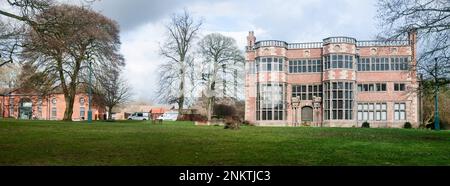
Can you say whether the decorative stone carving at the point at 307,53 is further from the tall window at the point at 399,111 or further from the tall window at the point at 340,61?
the tall window at the point at 399,111

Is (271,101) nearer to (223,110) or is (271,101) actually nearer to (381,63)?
(381,63)

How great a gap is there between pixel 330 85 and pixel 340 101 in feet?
6.37

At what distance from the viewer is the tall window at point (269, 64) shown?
1866 inches

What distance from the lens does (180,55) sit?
5138cm

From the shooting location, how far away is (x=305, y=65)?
4866 centimetres

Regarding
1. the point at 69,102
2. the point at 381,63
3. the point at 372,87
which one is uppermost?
the point at 381,63

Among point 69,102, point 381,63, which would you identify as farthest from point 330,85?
point 69,102

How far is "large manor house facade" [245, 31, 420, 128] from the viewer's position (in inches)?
1807

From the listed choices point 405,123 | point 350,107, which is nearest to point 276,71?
point 350,107

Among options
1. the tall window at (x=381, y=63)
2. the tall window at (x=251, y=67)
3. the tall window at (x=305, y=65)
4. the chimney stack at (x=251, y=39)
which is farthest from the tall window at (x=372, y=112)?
the chimney stack at (x=251, y=39)

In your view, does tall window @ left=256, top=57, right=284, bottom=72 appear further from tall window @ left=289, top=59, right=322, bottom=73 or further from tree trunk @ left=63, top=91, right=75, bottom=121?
tree trunk @ left=63, top=91, right=75, bottom=121

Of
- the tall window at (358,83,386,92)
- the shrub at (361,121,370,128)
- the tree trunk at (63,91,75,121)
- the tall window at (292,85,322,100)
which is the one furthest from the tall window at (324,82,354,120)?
the tree trunk at (63,91,75,121)

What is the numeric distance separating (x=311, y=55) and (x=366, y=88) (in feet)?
22.4
